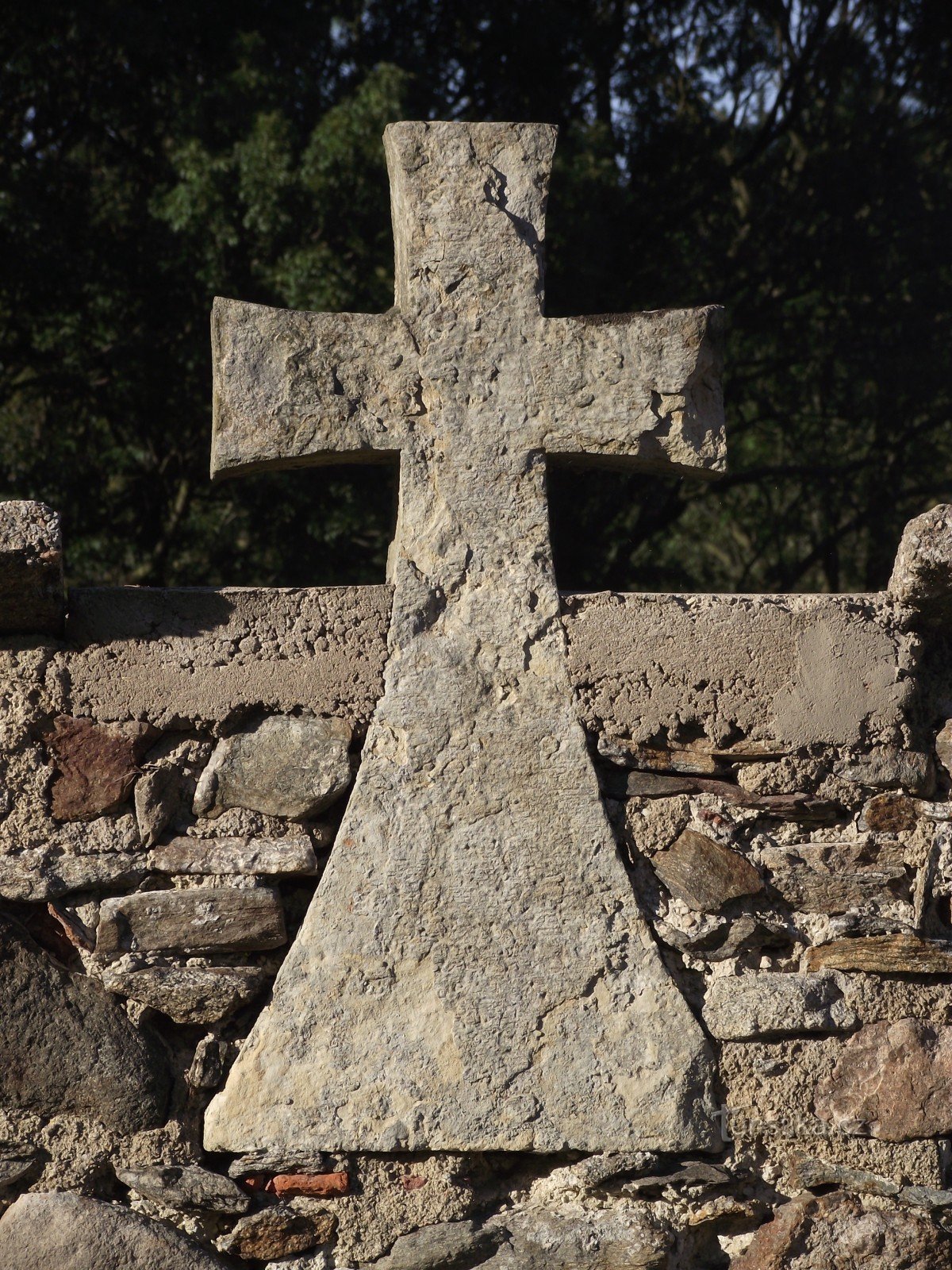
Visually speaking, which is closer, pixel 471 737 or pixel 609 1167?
pixel 609 1167

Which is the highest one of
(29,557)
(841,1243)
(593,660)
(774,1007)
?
(29,557)

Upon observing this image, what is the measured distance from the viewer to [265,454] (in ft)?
7.66

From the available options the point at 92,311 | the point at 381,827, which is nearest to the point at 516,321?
the point at 381,827

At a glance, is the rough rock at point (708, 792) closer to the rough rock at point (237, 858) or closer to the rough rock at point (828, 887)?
the rough rock at point (828, 887)

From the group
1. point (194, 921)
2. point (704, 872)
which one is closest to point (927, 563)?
point (704, 872)

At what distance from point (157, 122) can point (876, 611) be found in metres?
5.46

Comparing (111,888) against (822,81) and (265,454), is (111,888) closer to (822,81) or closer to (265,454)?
(265,454)

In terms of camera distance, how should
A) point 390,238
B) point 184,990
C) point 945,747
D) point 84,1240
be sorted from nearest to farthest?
point 84,1240 → point 184,990 → point 945,747 → point 390,238

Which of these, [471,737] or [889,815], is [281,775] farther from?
[889,815]

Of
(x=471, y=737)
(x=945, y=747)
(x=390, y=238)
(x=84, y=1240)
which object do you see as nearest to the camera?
(x=84, y=1240)

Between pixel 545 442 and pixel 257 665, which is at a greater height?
pixel 545 442

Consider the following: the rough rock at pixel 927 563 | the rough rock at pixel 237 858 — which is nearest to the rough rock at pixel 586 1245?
the rough rock at pixel 237 858

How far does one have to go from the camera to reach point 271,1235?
2.10m

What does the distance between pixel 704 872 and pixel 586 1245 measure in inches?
25.5
